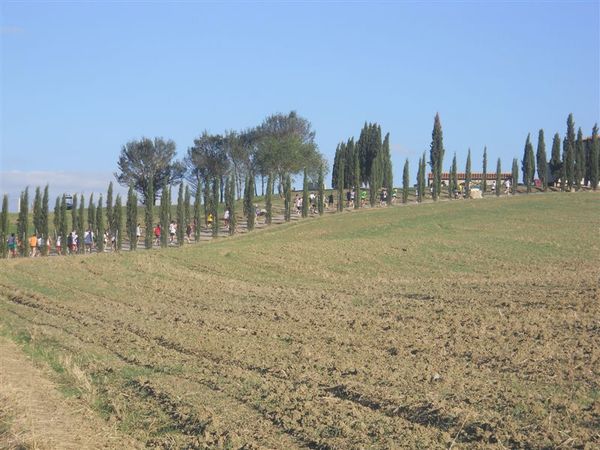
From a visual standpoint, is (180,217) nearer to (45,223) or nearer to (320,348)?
(45,223)

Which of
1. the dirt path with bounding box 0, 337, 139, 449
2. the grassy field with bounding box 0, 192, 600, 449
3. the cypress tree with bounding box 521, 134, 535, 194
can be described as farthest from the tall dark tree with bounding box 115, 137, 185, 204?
the dirt path with bounding box 0, 337, 139, 449

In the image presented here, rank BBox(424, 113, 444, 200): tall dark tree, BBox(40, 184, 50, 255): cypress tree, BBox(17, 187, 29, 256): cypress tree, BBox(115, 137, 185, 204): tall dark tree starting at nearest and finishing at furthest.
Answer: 1. BBox(40, 184, 50, 255): cypress tree
2. BBox(17, 187, 29, 256): cypress tree
3. BBox(424, 113, 444, 200): tall dark tree
4. BBox(115, 137, 185, 204): tall dark tree

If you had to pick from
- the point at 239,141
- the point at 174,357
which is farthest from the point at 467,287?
the point at 239,141

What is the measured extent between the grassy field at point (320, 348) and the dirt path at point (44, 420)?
30 centimetres

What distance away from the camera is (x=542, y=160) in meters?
82.8

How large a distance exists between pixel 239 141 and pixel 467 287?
3311 inches

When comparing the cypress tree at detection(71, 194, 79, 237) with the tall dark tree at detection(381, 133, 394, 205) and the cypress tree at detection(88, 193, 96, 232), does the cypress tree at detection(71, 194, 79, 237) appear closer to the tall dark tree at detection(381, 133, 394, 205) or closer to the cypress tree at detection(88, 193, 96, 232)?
the cypress tree at detection(88, 193, 96, 232)

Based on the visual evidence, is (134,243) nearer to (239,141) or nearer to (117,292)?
(117,292)

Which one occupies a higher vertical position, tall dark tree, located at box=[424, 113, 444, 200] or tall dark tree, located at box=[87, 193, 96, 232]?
tall dark tree, located at box=[424, 113, 444, 200]

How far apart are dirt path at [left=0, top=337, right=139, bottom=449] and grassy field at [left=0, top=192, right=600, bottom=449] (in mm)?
305

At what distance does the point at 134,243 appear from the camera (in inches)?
2153

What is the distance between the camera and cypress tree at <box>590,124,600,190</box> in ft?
257

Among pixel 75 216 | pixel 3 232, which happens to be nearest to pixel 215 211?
pixel 75 216

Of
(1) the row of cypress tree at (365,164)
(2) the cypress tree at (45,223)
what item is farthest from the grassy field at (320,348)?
(1) the row of cypress tree at (365,164)
